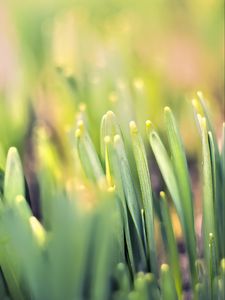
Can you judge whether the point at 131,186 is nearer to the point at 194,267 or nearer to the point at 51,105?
the point at 194,267

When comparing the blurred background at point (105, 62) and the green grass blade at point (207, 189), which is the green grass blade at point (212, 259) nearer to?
the green grass blade at point (207, 189)

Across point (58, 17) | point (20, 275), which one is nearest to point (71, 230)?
point (20, 275)

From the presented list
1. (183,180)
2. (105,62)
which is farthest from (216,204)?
(105,62)

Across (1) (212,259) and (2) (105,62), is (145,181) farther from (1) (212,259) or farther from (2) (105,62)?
(2) (105,62)

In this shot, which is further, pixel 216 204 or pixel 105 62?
pixel 105 62

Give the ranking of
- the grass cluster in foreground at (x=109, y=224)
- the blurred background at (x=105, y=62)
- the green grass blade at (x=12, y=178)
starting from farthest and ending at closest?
the blurred background at (x=105, y=62)
the green grass blade at (x=12, y=178)
the grass cluster in foreground at (x=109, y=224)

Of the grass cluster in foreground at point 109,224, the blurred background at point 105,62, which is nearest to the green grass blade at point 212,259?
the grass cluster in foreground at point 109,224
